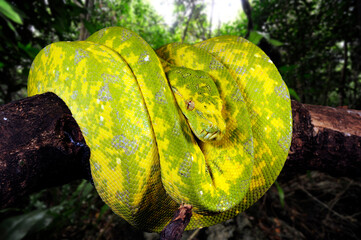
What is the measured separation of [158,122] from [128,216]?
0.52 metres

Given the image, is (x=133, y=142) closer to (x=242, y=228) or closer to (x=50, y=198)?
(x=242, y=228)

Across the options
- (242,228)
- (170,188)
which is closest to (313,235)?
(242,228)

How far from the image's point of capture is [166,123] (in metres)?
0.99

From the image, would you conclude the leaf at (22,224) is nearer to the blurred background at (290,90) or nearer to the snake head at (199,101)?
the blurred background at (290,90)

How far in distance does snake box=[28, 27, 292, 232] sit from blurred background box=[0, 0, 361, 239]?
133 centimetres

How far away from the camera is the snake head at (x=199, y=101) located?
1.06 meters

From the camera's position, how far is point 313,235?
3127 millimetres

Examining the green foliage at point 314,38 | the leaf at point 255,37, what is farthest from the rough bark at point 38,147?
the green foliage at point 314,38

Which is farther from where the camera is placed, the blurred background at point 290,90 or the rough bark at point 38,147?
the blurred background at point 290,90

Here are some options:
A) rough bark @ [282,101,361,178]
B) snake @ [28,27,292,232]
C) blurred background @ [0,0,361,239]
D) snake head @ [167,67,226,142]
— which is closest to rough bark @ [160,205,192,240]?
snake @ [28,27,292,232]

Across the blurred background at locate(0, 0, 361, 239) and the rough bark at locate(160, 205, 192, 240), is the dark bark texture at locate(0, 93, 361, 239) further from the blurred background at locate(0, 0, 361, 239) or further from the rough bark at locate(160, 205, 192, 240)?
the blurred background at locate(0, 0, 361, 239)

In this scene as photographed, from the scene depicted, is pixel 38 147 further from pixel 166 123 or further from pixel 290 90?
pixel 290 90

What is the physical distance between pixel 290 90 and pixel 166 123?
7.17ft

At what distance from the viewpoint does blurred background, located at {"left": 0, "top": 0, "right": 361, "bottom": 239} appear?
8.84ft
